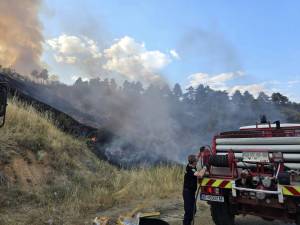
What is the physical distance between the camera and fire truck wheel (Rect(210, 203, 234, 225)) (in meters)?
6.23

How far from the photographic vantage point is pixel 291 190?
510 cm

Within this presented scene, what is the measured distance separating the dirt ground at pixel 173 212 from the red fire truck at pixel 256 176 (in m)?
1.07

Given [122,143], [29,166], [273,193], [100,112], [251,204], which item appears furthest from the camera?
[100,112]

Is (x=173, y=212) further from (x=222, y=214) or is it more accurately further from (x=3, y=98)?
(x=3, y=98)

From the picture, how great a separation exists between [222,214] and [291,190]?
1.56 metres

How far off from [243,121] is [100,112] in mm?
9758

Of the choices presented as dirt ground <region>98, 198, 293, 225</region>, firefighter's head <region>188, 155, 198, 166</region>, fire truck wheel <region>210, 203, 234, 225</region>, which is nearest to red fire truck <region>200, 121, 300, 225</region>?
fire truck wheel <region>210, 203, 234, 225</region>

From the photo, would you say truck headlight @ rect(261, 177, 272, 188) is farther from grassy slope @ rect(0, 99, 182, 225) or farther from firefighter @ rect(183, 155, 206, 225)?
grassy slope @ rect(0, 99, 182, 225)

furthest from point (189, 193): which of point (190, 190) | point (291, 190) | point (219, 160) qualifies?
point (291, 190)

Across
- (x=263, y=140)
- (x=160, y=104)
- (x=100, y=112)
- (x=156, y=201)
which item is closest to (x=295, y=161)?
(x=263, y=140)

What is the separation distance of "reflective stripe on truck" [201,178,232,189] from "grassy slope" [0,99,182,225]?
8.78ft

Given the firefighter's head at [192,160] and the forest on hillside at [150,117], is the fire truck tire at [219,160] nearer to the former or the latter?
the firefighter's head at [192,160]

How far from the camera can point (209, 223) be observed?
23.0 feet

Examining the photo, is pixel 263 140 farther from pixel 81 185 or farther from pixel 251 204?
pixel 81 185
